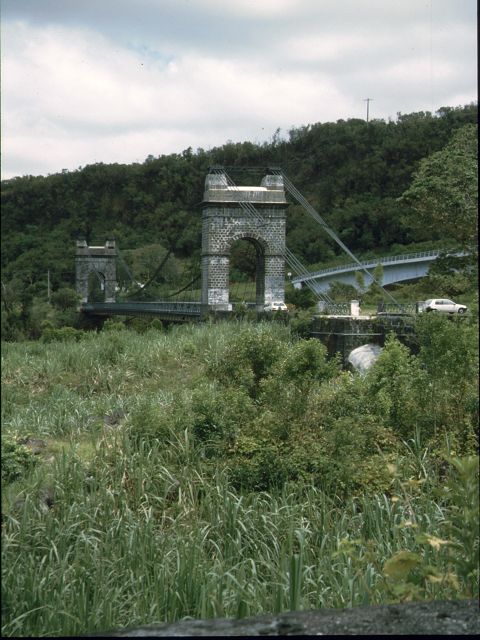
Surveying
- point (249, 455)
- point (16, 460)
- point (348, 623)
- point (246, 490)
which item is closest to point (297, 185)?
point (249, 455)

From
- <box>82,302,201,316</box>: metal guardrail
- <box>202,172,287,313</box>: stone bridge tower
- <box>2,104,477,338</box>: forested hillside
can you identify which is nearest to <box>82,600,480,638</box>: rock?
<box>2,104,477,338</box>: forested hillside

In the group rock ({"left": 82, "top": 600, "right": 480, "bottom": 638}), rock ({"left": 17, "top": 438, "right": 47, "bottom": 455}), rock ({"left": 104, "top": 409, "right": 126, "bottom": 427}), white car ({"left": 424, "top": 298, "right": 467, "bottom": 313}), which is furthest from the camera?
white car ({"left": 424, "top": 298, "right": 467, "bottom": 313})

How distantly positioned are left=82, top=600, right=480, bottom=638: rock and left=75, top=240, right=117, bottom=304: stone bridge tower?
12.8m

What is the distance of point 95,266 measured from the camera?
18266 millimetres

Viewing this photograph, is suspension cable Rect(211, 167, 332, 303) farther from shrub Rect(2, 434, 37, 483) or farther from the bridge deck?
shrub Rect(2, 434, 37, 483)

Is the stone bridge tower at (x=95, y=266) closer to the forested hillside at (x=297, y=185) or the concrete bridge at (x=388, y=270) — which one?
the forested hillside at (x=297, y=185)

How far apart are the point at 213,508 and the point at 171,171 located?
37.3 ft

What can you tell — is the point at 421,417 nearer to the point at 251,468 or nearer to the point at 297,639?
the point at 251,468

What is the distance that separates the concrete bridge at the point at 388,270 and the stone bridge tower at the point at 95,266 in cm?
409

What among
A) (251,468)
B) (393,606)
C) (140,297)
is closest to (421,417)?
(251,468)

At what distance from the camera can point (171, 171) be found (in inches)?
596

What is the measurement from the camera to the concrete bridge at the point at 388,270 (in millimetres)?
12703

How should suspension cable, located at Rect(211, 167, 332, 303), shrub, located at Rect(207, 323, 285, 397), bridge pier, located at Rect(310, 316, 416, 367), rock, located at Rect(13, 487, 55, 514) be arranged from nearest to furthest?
rock, located at Rect(13, 487, 55, 514) < shrub, located at Rect(207, 323, 285, 397) < bridge pier, located at Rect(310, 316, 416, 367) < suspension cable, located at Rect(211, 167, 332, 303)

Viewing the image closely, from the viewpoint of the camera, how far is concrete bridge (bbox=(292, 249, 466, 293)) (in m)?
12.7
